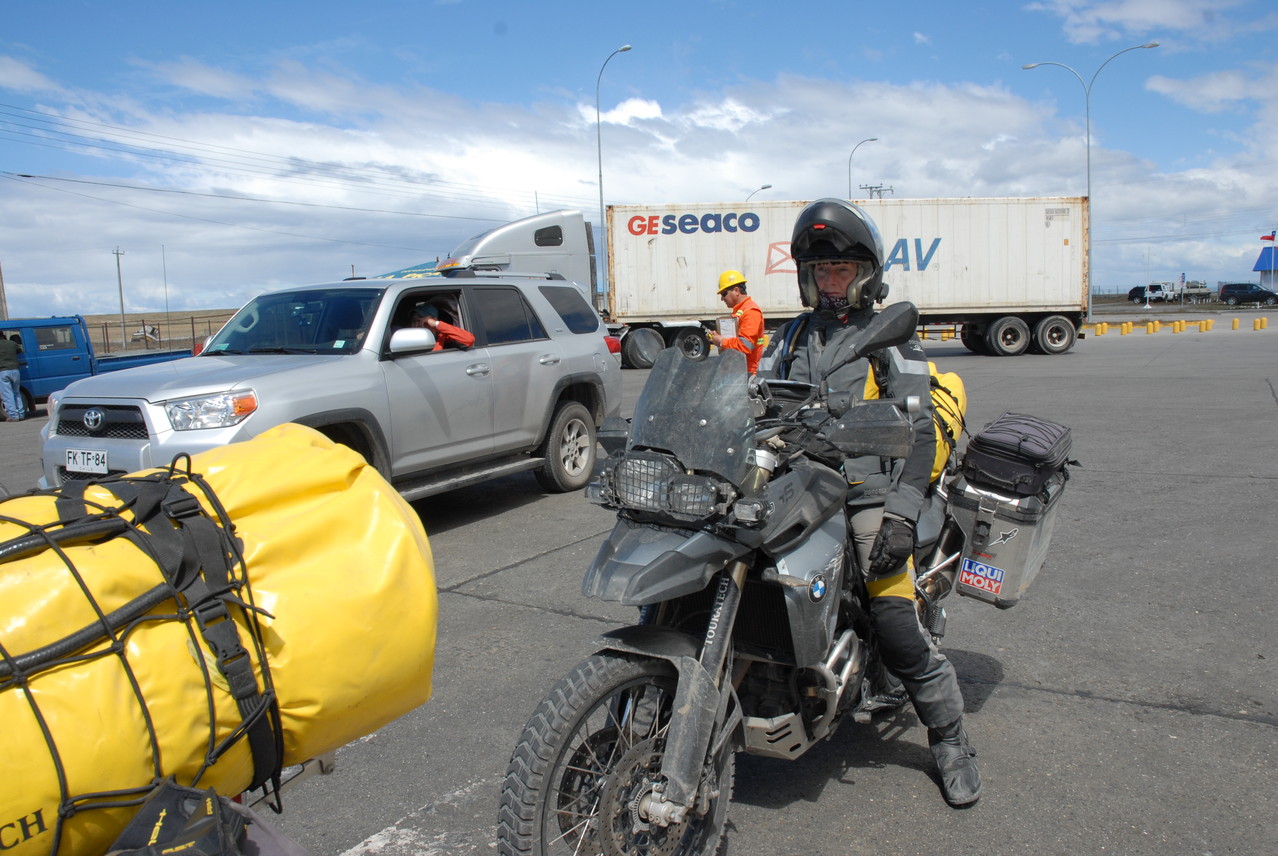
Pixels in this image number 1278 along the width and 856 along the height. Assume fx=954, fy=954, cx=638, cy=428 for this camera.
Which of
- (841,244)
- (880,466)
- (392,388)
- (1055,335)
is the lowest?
(1055,335)

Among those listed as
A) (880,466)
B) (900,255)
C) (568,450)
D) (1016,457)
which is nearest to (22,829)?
(880,466)

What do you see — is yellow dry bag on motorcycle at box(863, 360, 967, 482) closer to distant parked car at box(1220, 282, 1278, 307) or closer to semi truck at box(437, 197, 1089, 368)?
semi truck at box(437, 197, 1089, 368)

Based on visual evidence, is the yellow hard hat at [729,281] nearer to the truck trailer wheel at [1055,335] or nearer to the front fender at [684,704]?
the front fender at [684,704]

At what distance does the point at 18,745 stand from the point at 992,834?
2746 mm

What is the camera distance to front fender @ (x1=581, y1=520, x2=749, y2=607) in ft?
7.98

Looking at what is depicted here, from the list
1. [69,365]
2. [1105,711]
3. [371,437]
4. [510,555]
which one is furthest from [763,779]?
[69,365]

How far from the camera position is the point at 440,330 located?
7484 millimetres

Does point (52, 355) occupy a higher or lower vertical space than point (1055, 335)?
higher

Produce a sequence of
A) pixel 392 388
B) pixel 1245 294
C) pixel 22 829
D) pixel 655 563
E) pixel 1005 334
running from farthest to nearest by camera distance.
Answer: pixel 1245 294, pixel 1005 334, pixel 392 388, pixel 655 563, pixel 22 829

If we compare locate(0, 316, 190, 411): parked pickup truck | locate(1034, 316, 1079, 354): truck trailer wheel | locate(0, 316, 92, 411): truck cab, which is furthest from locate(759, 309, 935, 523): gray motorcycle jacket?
locate(1034, 316, 1079, 354): truck trailer wheel

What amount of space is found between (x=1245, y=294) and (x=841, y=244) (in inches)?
2803

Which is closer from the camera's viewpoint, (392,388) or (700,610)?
(700,610)

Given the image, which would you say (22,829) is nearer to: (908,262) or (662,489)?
(662,489)

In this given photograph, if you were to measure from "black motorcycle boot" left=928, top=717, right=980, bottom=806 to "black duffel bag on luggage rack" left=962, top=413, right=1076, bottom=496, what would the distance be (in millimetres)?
935
